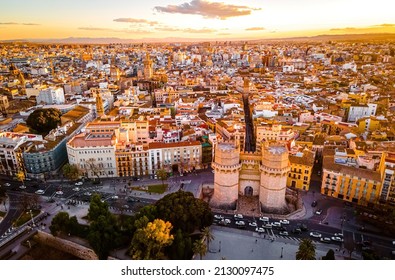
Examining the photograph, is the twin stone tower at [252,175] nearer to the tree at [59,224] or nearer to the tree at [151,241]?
the tree at [151,241]

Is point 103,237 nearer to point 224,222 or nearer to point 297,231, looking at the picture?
point 224,222

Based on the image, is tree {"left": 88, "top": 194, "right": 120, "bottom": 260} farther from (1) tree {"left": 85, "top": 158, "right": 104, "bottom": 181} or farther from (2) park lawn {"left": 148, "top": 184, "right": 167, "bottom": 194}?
(1) tree {"left": 85, "top": 158, "right": 104, "bottom": 181}

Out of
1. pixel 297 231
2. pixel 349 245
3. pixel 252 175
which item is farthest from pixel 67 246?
pixel 349 245

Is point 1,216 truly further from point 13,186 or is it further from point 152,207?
point 152,207

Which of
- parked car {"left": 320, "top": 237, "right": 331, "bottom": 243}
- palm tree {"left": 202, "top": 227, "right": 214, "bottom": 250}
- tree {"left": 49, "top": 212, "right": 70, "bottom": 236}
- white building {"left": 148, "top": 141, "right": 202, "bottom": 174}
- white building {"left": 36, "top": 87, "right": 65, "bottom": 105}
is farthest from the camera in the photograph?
white building {"left": 36, "top": 87, "right": 65, "bottom": 105}

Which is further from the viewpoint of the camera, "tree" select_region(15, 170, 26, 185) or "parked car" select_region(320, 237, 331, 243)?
"tree" select_region(15, 170, 26, 185)

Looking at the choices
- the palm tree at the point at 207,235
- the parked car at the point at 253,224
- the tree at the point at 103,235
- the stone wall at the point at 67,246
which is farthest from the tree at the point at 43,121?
the parked car at the point at 253,224

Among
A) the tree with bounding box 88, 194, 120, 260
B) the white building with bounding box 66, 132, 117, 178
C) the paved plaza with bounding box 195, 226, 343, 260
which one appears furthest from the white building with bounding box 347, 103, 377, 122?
the tree with bounding box 88, 194, 120, 260

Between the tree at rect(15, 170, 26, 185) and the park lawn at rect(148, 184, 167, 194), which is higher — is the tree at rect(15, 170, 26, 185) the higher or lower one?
the higher one
